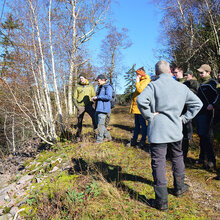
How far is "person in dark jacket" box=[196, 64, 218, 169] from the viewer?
347 cm

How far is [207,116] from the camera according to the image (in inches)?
140

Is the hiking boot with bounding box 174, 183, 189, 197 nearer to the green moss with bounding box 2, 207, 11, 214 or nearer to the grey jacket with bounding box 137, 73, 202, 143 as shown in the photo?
the grey jacket with bounding box 137, 73, 202, 143

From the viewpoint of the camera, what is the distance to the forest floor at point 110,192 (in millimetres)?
2387

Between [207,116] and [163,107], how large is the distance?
1.86m

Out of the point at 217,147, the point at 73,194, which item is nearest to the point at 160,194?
the point at 73,194

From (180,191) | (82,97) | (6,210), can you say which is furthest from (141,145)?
(6,210)

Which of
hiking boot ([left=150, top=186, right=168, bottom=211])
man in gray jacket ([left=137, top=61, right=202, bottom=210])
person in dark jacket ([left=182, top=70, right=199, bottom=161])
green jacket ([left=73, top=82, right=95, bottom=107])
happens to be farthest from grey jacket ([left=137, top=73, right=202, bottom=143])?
green jacket ([left=73, top=82, right=95, bottom=107])

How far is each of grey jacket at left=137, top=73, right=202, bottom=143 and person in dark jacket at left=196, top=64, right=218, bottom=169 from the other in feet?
5.02

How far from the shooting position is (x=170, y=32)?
1245 cm

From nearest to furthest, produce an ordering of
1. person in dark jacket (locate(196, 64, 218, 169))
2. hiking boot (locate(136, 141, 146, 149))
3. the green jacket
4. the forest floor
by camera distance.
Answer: the forest floor → person in dark jacket (locate(196, 64, 218, 169)) → hiking boot (locate(136, 141, 146, 149)) → the green jacket

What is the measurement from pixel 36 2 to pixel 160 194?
7.33 metres

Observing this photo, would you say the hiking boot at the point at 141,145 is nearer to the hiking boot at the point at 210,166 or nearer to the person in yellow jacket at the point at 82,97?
the hiking boot at the point at 210,166

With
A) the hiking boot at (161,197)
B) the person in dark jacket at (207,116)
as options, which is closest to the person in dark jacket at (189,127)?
the person in dark jacket at (207,116)

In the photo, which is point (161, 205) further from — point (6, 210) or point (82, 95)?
point (82, 95)
